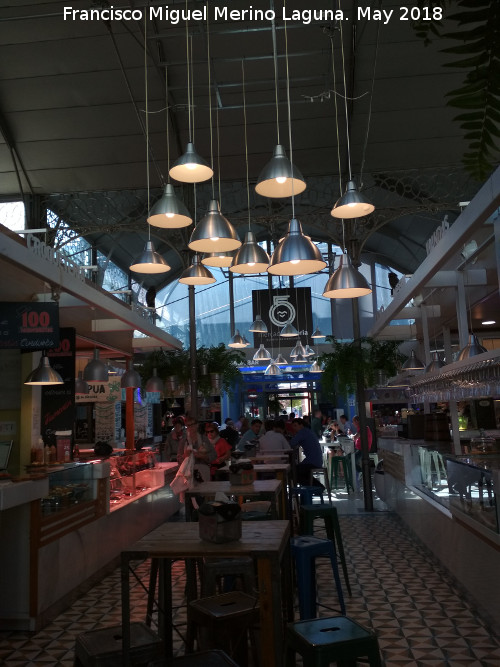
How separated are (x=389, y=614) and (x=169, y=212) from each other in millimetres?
3895

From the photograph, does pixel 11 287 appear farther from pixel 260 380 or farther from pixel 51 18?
pixel 260 380

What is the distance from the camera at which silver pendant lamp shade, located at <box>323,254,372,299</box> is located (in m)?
4.79

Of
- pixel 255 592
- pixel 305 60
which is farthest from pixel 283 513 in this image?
pixel 305 60

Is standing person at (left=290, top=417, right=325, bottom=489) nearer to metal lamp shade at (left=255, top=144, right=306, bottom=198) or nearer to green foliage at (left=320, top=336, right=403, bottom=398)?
green foliage at (left=320, top=336, right=403, bottom=398)

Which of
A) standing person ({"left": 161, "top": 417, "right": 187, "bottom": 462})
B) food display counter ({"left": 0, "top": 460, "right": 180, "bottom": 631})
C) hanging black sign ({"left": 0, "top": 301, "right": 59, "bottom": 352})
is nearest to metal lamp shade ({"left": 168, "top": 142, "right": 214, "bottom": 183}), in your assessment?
hanging black sign ({"left": 0, "top": 301, "right": 59, "bottom": 352})

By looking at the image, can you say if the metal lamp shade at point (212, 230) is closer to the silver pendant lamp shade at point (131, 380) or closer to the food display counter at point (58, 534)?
the food display counter at point (58, 534)

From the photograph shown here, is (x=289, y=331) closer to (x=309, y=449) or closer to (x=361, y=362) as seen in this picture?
(x=361, y=362)

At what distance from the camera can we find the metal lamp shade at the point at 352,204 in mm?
4719

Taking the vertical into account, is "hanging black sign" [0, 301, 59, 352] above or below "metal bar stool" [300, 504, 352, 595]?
above

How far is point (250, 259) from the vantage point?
5.60 meters

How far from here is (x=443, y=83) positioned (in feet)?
34.4

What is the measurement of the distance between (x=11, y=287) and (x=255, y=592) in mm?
4591

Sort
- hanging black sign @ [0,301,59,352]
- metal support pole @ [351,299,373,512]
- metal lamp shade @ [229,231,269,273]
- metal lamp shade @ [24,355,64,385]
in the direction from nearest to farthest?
metal lamp shade @ [229,231,269,273] < hanging black sign @ [0,301,59,352] < metal lamp shade @ [24,355,64,385] < metal support pole @ [351,299,373,512]

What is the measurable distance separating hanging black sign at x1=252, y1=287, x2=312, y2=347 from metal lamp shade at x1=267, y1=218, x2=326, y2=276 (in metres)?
11.6
